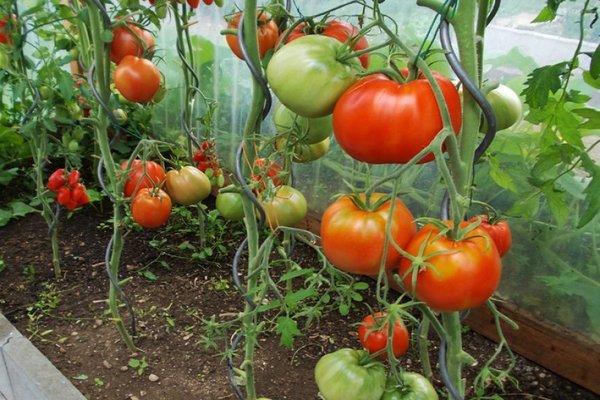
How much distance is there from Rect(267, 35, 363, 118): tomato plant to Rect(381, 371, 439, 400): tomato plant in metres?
0.45

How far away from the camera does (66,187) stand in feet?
5.83

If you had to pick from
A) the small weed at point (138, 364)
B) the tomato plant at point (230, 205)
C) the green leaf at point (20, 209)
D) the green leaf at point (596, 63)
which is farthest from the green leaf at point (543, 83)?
the green leaf at point (20, 209)

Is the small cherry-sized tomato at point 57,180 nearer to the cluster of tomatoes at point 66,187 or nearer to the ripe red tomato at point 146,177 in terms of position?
the cluster of tomatoes at point 66,187

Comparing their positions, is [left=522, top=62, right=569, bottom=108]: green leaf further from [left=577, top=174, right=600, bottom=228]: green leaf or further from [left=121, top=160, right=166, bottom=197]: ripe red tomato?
[left=121, top=160, right=166, bottom=197]: ripe red tomato

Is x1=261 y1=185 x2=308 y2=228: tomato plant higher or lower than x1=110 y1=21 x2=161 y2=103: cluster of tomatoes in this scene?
lower

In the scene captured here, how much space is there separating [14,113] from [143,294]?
1.26m

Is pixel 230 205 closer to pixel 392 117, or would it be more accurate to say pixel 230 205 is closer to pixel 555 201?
pixel 555 201

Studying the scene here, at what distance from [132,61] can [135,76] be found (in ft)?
0.13

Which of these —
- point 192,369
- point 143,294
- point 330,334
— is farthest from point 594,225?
point 143,294

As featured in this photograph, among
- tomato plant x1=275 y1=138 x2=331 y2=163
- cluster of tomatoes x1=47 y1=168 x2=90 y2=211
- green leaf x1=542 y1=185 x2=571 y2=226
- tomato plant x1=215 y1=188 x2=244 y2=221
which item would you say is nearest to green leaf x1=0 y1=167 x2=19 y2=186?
cluster of tomatoes x1=47 y1=168 x2=90 y2=211

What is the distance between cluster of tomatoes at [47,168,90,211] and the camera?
5.74 ft

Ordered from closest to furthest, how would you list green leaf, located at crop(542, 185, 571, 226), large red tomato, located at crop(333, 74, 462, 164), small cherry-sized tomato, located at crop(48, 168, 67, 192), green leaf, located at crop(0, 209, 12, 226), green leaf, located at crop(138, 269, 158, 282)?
large red tomato, located at crop(333, 74, 462, 164)
green leaf, located at crop(542, 185, 571, 226)
small cherry-sized tomato, located at crop(48, 168, 67, 192)
green leaf, located at crop(138, 269, 158, 282)
green leaf, located at crop(0, 209, 12, 226)

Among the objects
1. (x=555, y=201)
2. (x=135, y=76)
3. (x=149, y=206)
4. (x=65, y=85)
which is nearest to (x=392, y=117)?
(x=555, y=201)

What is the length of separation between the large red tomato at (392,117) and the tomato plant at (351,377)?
411 mm
